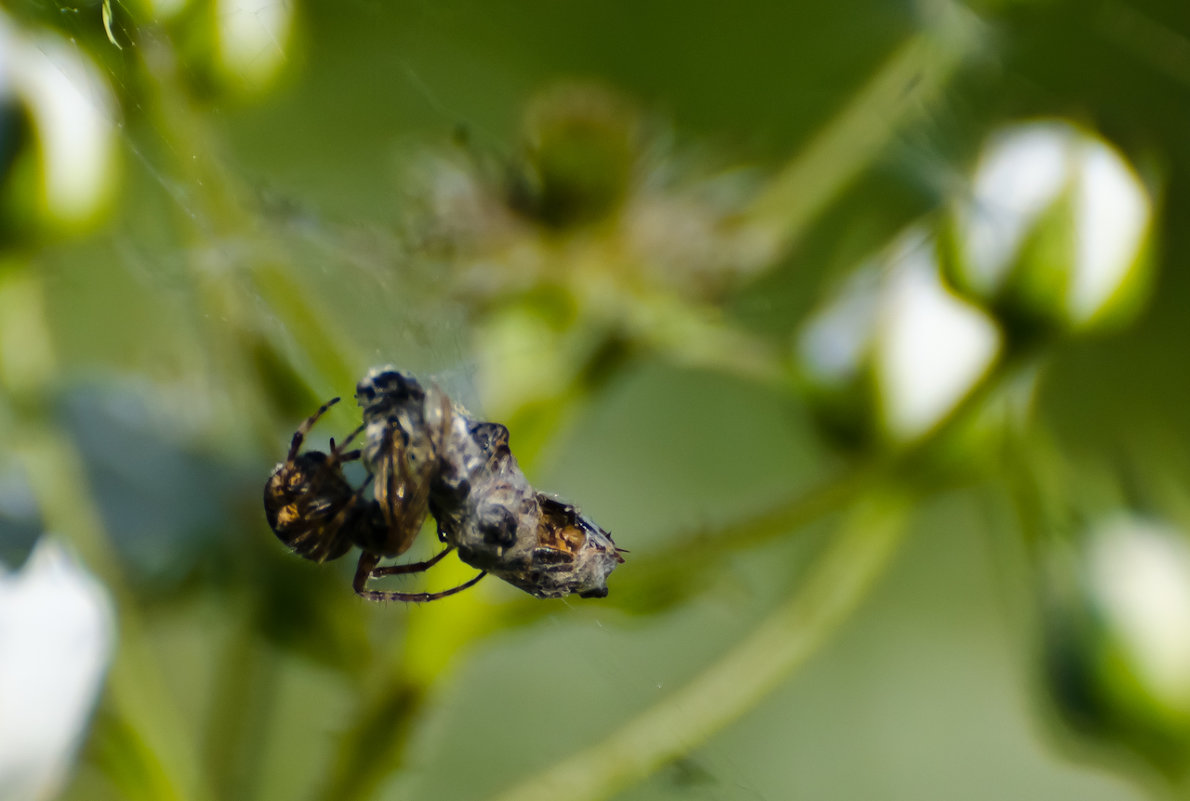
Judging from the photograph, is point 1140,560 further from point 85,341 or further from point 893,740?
point 893,740

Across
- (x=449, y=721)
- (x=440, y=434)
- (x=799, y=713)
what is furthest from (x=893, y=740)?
(x=440, y=434)

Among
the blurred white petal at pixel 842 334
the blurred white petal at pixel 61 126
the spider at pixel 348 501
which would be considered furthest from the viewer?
the blurred white petal at pixel 842 334

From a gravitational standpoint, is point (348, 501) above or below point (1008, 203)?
below

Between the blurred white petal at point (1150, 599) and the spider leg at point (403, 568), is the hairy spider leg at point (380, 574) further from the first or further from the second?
the blurred white petal at point (1150, 599)

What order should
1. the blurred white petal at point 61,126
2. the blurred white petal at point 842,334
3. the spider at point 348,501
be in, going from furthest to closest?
the blurred white petal at point 842,334, the blurred white petal at point 61,126, the spider at point 348,501

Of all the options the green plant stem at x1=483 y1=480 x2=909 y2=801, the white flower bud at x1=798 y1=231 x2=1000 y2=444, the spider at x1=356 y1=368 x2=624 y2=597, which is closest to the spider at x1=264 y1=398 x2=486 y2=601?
the spider at x1=356 y1=368 x2=624 y2=597

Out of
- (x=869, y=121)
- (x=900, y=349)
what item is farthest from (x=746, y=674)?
(x=869, y=121)

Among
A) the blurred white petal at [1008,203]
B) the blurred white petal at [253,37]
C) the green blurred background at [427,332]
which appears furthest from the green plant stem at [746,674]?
the blurred white petal at [253,37]

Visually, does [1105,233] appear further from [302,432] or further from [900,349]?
[302,432]
